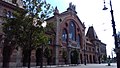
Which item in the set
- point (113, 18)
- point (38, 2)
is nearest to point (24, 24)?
point (38, 2)

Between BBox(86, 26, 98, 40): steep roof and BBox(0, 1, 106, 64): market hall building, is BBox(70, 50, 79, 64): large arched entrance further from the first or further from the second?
BBox(86, 26, 98, 40): steep roof

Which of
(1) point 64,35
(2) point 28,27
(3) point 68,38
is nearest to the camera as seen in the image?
(2) point 28,27

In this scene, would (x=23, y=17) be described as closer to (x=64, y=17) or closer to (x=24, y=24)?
(x=24, y=24)

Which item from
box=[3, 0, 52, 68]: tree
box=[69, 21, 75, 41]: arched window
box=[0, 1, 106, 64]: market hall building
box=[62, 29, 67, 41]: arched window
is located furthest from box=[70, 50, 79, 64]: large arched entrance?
box=[3, 0, 52, 68]: tree

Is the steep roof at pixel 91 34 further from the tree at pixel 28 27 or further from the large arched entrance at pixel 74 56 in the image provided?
the tree at pixel 28 27

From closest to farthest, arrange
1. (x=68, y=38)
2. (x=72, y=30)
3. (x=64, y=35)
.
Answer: (x=64, y=35) < (x=68, y=38) < (x=72, y=30)

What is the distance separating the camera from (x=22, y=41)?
20.7m

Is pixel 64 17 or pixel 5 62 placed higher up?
pixel 64 17

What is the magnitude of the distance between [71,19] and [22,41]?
43968 mm

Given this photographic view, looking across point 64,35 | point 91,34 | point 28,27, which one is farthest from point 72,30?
point 28,27

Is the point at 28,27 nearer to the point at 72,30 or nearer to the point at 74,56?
the point at 74,56

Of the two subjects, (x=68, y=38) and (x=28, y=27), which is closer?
(x=28, y=27)

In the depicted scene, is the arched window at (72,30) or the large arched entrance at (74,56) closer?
the large arched entrance at (74,56)

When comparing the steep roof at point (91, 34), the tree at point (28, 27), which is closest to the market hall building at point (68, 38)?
the steep roof at point (91, 34)
